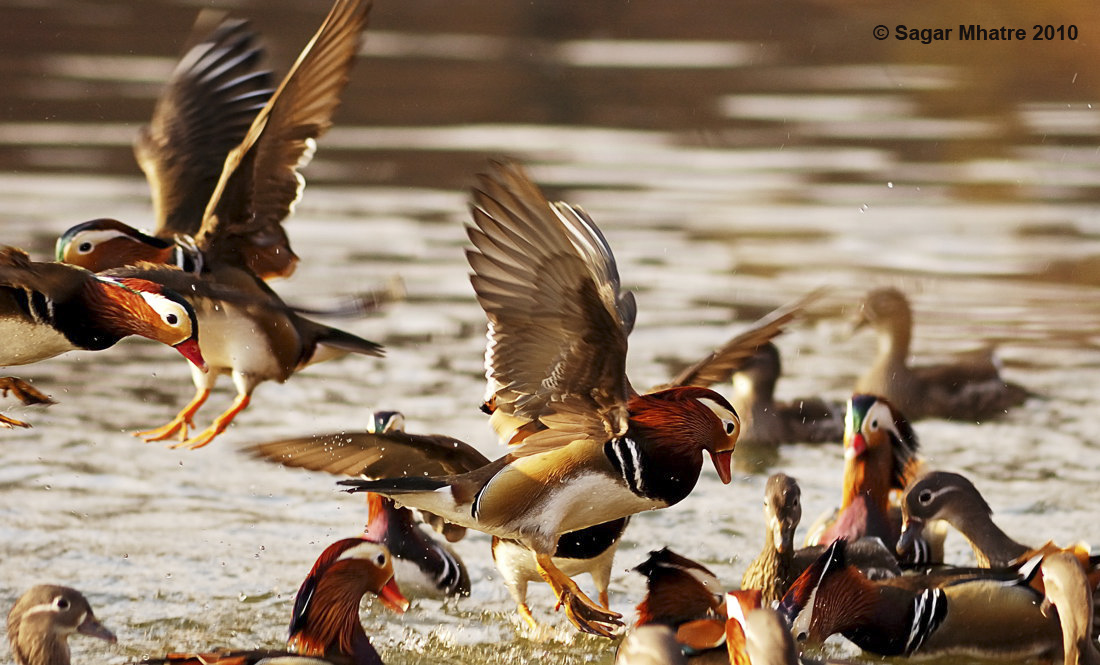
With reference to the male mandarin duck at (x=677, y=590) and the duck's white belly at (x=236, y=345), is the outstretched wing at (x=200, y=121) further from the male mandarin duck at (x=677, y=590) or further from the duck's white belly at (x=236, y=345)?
the male mandarin duck at (x=677, y=590)

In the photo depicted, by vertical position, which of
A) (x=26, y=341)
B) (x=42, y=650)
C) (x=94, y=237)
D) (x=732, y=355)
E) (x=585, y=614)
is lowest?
(x=42, y=650)

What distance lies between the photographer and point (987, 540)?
17.9ft

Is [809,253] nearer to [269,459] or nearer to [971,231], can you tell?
[971,231]

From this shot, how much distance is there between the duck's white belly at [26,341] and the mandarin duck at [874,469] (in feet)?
8.07

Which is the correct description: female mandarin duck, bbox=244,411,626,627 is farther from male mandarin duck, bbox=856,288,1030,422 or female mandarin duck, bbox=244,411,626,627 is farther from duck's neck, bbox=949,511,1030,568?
male mandarin duck, bbox=856,288,1030,422

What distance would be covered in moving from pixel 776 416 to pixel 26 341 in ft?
10.6

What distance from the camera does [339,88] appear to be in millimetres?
5645

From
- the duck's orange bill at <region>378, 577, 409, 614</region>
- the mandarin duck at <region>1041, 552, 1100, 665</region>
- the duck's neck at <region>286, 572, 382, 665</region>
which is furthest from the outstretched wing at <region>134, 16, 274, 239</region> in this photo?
the mandarin duck at <region>1041, 552, 1100, 665</region>

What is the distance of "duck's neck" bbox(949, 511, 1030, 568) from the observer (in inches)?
214

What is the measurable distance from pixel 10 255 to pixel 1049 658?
2981 millimetres

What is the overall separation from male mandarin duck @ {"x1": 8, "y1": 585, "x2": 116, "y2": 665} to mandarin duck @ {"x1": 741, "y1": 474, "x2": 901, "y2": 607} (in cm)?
179

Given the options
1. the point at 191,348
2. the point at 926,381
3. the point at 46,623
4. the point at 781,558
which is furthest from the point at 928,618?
the point at 926,381

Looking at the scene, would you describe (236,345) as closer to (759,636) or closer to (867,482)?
(867,482)

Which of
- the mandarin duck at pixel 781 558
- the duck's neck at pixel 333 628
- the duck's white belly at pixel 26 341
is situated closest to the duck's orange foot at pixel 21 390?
the duck's white belly at pixel 26 341
